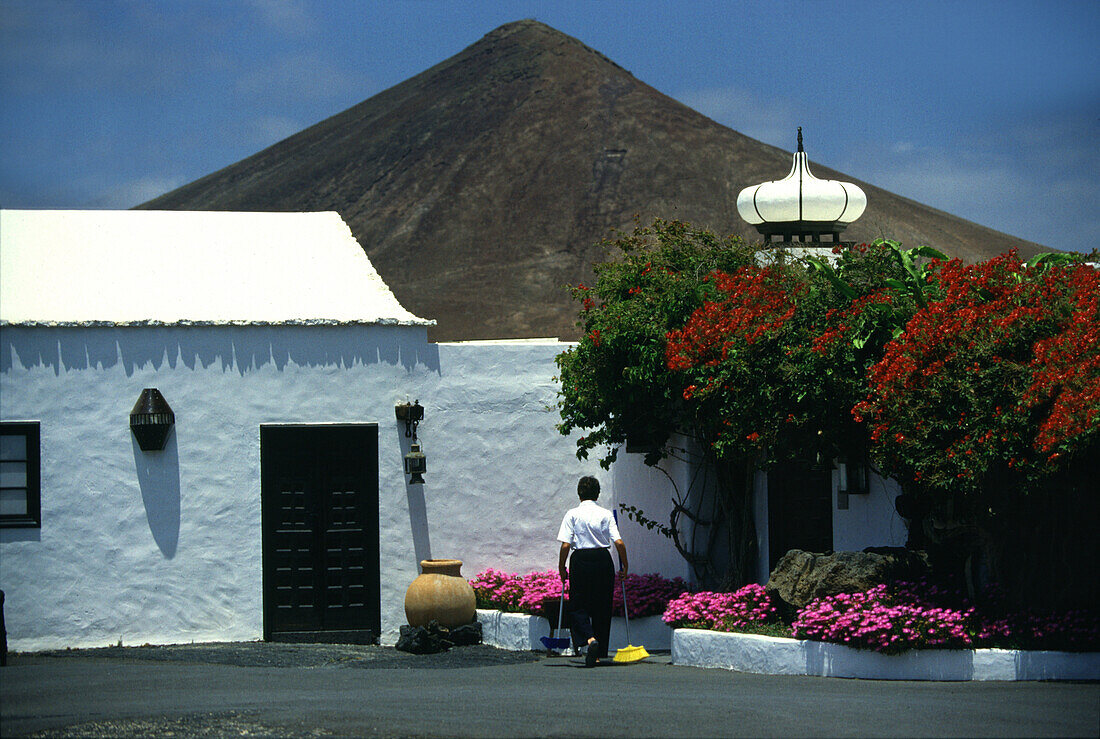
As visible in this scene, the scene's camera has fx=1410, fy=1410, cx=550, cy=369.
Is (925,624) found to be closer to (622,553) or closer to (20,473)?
(622,553)

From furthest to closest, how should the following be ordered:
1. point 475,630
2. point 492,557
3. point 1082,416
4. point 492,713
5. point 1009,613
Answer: point 492,557 < point 475,630 < point 1009,613 < point 1082,416 < point 492,713

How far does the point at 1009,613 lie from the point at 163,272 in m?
9.23

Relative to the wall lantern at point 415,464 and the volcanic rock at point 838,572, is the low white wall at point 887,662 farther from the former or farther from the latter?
the wall lantern at point 415,464

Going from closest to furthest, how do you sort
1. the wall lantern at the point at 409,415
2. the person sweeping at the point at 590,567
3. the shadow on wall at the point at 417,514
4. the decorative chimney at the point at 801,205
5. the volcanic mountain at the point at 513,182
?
the person sweeping at the point at 590,567 → the wall lantern at the point at 409,415 → the shadow on wall at the point at 417,514 → the decorative chimney at the point at 801,205 → the volcanic mountain at the point at 513,182

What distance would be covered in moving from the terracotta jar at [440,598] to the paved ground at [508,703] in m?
1.72

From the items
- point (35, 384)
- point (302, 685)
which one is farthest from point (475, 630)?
point (35, 384)

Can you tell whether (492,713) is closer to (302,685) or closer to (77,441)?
(302,685)

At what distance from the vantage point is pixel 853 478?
1279cm

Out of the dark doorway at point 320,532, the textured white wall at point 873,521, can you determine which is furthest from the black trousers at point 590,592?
the dark doorway at point 320,532

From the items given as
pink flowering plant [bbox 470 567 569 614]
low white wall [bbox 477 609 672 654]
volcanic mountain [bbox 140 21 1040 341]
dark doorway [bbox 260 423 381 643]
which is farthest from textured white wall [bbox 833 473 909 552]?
volcanic mountain [bbox 140 21 1040 341]

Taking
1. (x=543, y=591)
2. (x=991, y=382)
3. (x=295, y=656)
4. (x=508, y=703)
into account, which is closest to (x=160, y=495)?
(x=295, y=656)

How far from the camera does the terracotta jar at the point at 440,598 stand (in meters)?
13.4

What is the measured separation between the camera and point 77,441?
1382 centimetres

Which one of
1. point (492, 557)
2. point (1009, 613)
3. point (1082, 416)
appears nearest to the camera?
point (1082, 416)
